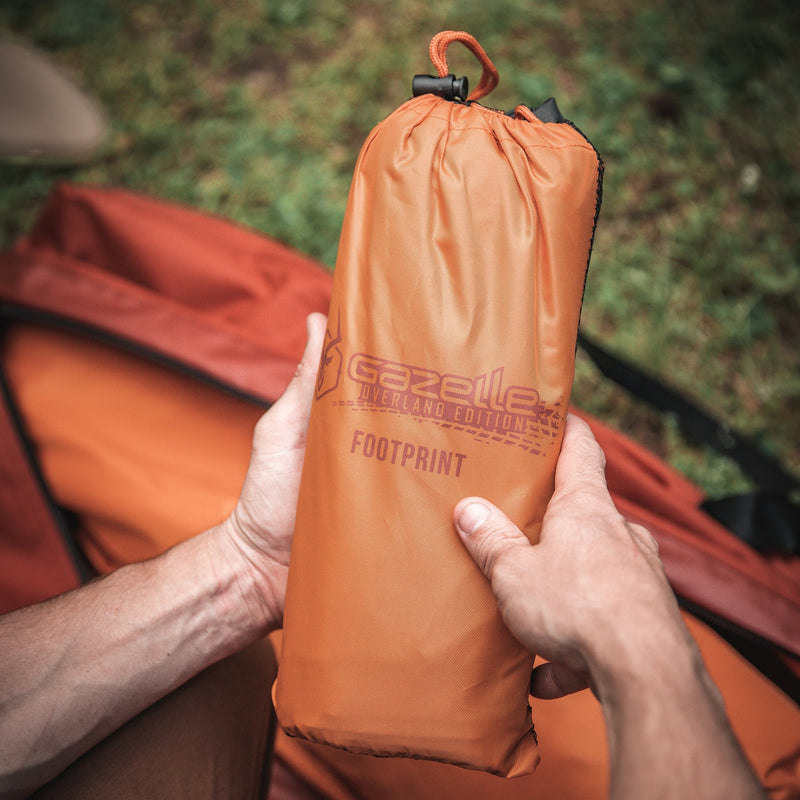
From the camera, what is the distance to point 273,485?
3.91ft

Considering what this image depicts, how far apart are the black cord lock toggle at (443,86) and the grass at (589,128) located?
3.69ft

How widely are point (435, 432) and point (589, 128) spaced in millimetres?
1751

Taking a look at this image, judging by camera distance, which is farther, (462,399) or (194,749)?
(194,749)

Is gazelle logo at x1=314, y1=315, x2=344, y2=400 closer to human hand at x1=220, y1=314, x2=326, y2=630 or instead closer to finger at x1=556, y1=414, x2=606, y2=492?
human hand at x1=220, y1=314, x2=326, y2=630

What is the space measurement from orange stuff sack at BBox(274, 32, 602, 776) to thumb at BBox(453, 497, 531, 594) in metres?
0.02

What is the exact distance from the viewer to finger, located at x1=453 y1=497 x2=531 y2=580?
2.87 ft

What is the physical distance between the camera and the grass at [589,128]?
2.05 metres

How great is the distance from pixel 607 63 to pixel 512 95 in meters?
0.40

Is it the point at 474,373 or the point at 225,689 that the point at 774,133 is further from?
the point at 225,689

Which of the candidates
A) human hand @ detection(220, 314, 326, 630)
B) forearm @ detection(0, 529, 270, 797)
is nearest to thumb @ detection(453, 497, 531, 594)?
human hand @ detection(220, 314, 326, 630)

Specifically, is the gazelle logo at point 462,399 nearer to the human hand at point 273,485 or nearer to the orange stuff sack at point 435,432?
the orange stuff sack at point 435,432

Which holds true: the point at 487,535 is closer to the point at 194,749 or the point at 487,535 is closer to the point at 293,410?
the point at 293,410

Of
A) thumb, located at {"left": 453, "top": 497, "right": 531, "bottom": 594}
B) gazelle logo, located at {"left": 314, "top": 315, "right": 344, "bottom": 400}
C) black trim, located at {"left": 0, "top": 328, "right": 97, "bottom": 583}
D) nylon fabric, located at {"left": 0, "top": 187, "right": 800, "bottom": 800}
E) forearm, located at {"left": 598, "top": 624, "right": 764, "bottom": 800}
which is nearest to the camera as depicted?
forearm, located at {"left": 598, "top": 624, "right": 764, "bottom": 800}

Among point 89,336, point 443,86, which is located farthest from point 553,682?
point 89,336
